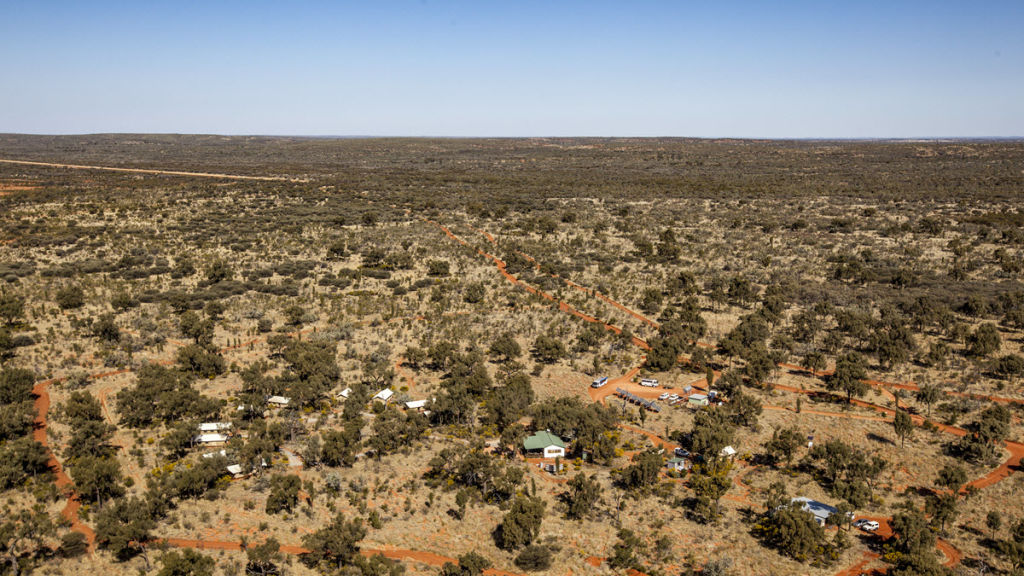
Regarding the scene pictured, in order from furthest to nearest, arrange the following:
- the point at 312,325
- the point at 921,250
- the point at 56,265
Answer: the point at 921,250
the point at 56,265
the point at 312,325

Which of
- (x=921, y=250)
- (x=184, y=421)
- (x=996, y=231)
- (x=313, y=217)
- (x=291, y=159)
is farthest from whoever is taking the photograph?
(x=291, y=159)

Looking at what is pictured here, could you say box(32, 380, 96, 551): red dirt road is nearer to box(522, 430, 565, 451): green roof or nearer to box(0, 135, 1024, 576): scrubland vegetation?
box(0, 135, 1024, 576): scrubland vegetation

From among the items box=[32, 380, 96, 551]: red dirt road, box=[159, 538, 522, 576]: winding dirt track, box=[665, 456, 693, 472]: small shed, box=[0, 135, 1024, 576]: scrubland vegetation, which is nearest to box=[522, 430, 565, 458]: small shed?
box=[0, 135, 1024, 576]: scrubland vegetation

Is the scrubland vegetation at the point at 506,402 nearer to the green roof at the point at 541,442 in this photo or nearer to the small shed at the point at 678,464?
the small shed at the point at 678,464

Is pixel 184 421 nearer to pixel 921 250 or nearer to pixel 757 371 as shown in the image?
pixel 757 371

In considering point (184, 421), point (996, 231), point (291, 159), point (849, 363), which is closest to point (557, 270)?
point (849, 363)

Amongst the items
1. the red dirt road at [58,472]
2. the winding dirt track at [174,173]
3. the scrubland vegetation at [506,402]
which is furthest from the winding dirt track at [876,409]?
the winding dirt track at [174,173]

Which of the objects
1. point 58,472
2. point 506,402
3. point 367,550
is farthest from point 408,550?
point 58,472
